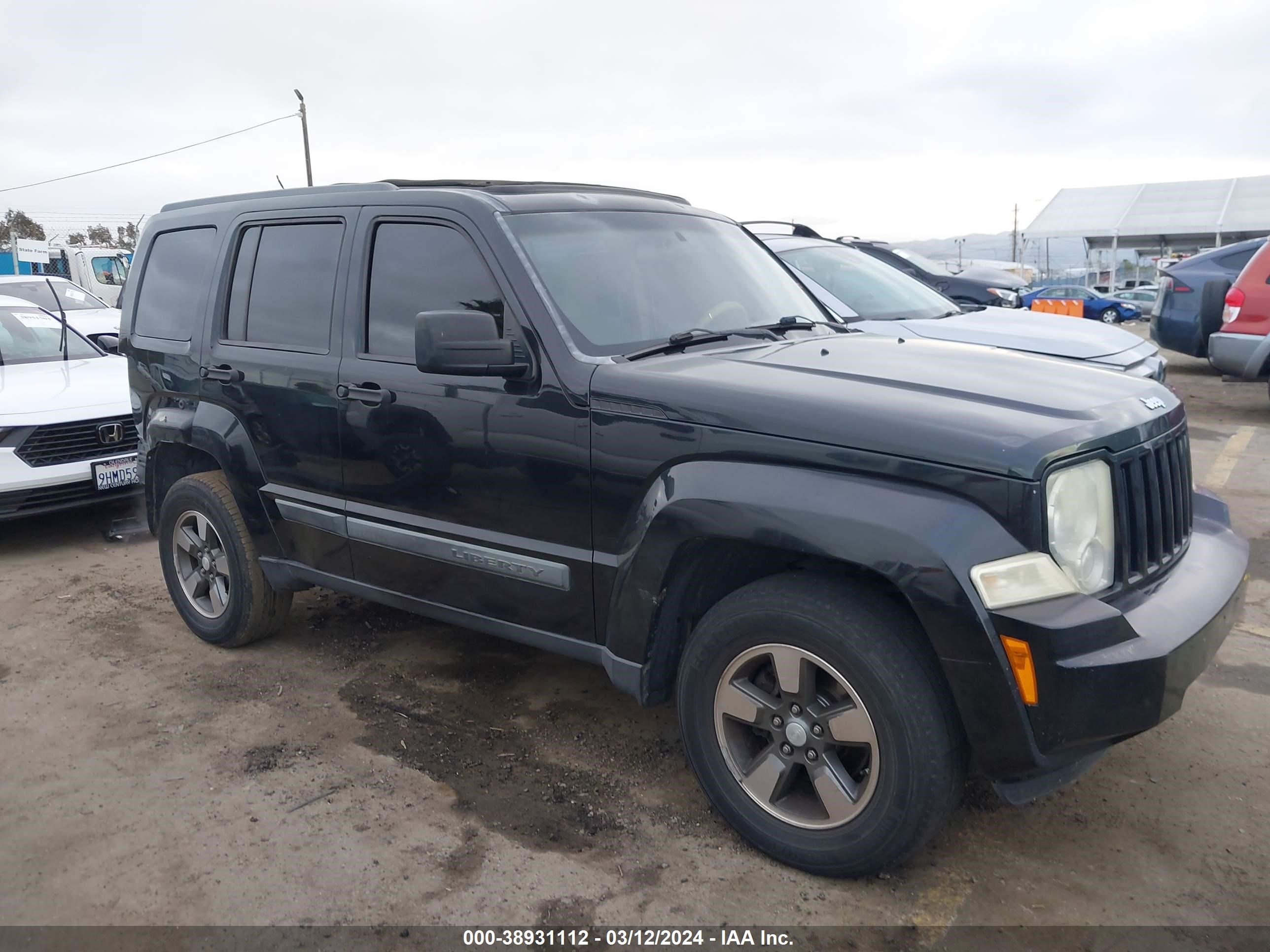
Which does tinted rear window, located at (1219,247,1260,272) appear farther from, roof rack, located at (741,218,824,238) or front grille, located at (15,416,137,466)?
front grille, located at (15,416,137,466)

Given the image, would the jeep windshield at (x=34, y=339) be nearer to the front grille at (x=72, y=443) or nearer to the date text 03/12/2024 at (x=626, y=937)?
the front grille at (x=72, y=443)

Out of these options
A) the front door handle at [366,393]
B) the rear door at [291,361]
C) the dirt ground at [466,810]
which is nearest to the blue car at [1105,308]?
the dirt ground at [466,810]

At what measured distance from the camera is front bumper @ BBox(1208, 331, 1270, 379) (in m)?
9.53

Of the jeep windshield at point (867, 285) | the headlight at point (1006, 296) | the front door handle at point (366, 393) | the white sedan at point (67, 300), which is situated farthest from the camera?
the white sedan at point (67, 300)

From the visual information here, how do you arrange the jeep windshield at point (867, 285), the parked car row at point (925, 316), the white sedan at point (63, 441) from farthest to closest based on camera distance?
1. the jeep windshield at point (867, 285)
2. the white sedan at point (63, 441)
3. the parked car row at point (925, 316)

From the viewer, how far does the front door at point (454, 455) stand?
3184 millimetres

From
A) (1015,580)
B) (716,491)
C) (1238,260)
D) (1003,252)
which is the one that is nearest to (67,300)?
(716,491)

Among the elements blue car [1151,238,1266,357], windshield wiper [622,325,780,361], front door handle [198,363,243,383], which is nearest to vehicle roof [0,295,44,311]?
front door handle [198,363,243,383]

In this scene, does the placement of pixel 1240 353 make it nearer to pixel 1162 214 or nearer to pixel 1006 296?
pixel 1006 296

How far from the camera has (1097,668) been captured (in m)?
2.35

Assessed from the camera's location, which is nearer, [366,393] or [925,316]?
[366,393]

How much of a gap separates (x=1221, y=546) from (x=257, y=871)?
10.2ft

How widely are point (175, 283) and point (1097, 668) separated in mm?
4264

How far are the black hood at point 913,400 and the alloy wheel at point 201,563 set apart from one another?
248 cm
